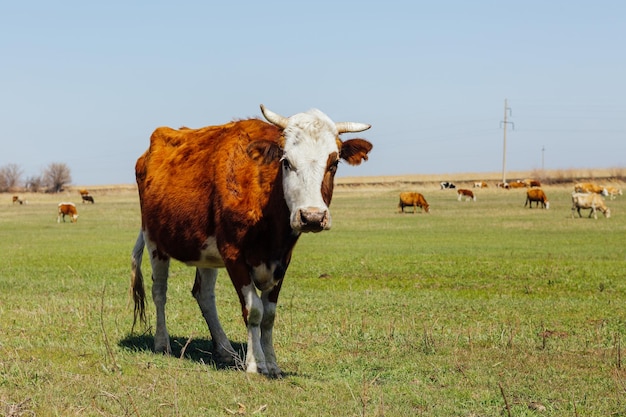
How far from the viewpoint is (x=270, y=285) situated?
8344 mm

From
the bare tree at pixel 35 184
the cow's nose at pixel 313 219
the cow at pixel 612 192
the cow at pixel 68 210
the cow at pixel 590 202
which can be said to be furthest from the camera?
the bare tree at pixel 35 184

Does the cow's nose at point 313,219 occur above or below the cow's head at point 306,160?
below

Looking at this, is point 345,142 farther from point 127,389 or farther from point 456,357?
point 127,389

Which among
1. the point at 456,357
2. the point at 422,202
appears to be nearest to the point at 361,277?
the point at 456,357

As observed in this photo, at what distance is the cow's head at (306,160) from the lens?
7.42 meters

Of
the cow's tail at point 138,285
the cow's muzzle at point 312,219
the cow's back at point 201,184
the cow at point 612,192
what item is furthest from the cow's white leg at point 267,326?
the cow at point 612,192

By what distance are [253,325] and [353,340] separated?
2164 mm

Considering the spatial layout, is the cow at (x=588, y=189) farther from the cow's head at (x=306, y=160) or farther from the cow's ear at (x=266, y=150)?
the cow's ear at (x=266, y=150)

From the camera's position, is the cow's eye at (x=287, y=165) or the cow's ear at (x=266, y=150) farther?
the cow's ear at (x=266, y=150)

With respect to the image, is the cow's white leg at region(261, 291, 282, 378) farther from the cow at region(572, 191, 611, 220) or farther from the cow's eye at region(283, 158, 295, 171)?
the cow at region(572, 191, 611, 220)

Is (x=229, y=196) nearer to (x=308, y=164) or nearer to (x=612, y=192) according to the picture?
(x=308, y=164)

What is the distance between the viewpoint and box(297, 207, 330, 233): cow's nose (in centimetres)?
734

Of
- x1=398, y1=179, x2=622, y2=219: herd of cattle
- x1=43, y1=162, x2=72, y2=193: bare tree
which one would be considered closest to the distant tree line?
x1=43, y1=162, x2=72, y2=193: bare tree

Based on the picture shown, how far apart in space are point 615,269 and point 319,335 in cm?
1154
